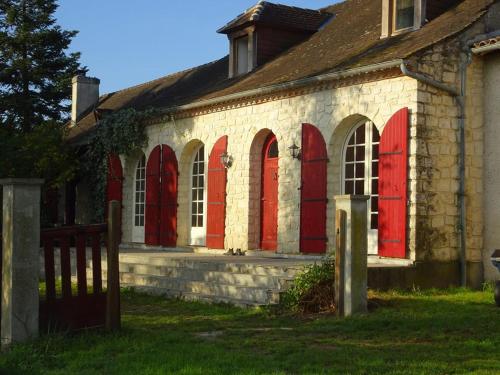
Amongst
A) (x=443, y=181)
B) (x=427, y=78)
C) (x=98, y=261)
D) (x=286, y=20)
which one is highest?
(x=286, y=20)

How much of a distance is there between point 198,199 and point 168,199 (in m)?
0.76

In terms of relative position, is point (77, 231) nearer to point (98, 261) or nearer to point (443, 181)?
point (98, 261)

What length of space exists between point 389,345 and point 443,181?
4.95 meters

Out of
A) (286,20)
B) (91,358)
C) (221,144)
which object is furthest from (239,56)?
(91,358)

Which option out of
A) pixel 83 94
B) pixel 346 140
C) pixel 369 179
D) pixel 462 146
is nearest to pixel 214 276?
pixel 369 179

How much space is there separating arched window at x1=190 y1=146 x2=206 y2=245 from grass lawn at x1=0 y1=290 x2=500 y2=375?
6.87 meters

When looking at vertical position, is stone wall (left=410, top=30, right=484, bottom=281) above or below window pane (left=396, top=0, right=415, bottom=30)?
below

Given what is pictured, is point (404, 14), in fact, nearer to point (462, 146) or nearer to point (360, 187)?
point (462, 146)

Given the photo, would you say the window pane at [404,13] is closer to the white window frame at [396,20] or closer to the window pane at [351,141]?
the white window frame at [396,20]

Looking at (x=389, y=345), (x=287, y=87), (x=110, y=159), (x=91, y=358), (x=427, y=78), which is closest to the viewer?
(x=91, y=358)

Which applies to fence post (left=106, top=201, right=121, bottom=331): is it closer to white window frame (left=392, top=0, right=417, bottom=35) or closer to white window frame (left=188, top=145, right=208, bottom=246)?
white window frame (left=392, top=0, right=417, bottom=35)

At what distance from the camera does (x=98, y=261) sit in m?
7.77

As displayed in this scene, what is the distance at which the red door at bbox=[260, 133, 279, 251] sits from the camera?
14.3 m

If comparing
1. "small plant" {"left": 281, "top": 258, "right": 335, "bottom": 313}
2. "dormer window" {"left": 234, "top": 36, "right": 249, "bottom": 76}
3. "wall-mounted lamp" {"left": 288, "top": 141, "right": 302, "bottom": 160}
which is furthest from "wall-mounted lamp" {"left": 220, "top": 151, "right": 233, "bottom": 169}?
"small plant" {"left": 281, "top": 258, "right": 335, "bottom": 313}
